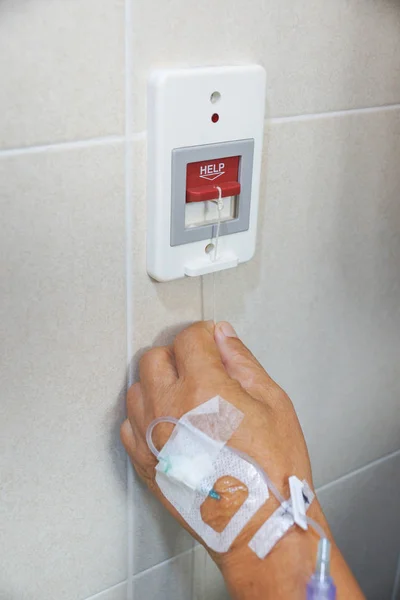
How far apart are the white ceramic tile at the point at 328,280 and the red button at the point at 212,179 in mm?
60

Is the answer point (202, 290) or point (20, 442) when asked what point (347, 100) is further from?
point (20, 442)

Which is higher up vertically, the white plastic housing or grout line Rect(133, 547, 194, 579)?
the white plastic housing

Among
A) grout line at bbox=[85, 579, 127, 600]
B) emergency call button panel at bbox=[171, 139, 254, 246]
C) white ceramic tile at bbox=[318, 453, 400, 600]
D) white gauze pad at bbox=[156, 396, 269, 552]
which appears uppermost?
emergency call button panel at bbox=[171, 139, 254, 246]

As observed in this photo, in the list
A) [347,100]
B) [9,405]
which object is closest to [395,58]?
[347,100]

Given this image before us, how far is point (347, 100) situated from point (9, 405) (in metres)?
0.40

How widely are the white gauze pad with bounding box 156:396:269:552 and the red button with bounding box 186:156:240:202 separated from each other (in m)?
0.16

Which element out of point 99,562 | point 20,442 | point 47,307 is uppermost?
point 47,307

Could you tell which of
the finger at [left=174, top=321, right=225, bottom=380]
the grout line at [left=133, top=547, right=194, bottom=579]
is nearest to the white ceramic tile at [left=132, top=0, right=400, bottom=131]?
the finger at [left=174, top=321, right=225, bottom=380]

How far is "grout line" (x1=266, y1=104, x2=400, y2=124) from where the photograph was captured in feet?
2.06

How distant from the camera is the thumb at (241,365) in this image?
587mm

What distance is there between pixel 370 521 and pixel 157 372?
20.6 inches

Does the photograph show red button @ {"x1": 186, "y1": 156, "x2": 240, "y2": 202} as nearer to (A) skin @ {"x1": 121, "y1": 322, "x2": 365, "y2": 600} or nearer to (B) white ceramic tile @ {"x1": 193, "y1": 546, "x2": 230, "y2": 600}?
(A) skin @ {"x1": 121, "y1": 322, "x2": 365, "y2": 600}

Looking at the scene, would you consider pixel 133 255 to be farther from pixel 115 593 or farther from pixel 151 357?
pixel 115 593

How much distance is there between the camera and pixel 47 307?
1.80 feet
